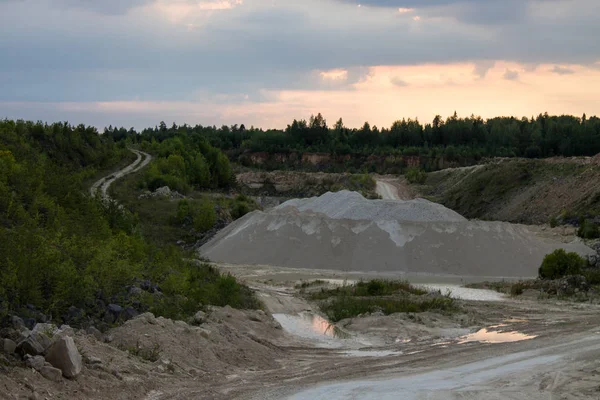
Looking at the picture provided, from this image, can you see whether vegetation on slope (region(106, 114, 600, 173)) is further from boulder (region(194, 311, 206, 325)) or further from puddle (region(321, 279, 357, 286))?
boulder (region(194, 311, 206, 325))

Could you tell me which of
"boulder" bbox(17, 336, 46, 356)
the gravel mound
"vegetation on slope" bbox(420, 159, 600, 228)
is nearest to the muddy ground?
"boulder" bbox(17, 336, 46, 356)

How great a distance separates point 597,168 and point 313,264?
105 ft

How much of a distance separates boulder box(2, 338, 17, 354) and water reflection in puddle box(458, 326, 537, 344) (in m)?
9.77

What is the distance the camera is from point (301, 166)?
94.9 metres

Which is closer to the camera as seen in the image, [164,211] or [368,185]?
[164,211]

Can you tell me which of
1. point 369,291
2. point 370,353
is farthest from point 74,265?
point 369,291

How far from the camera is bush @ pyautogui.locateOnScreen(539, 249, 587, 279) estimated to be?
1079 inches

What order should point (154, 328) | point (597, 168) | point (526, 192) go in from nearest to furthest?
point (154, 328) < point (597, 168) < point (526, 192)

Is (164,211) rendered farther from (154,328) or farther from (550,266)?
(154,328)

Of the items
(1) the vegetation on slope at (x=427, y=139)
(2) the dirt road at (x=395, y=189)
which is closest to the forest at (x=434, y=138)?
(1) the vegetation on slope at (x=427, y=139)

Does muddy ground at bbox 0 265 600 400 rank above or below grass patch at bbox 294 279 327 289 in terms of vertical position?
above

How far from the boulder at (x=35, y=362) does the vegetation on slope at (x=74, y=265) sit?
1.61 m

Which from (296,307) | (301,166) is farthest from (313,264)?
(301,166)

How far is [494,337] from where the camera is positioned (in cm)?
1719
